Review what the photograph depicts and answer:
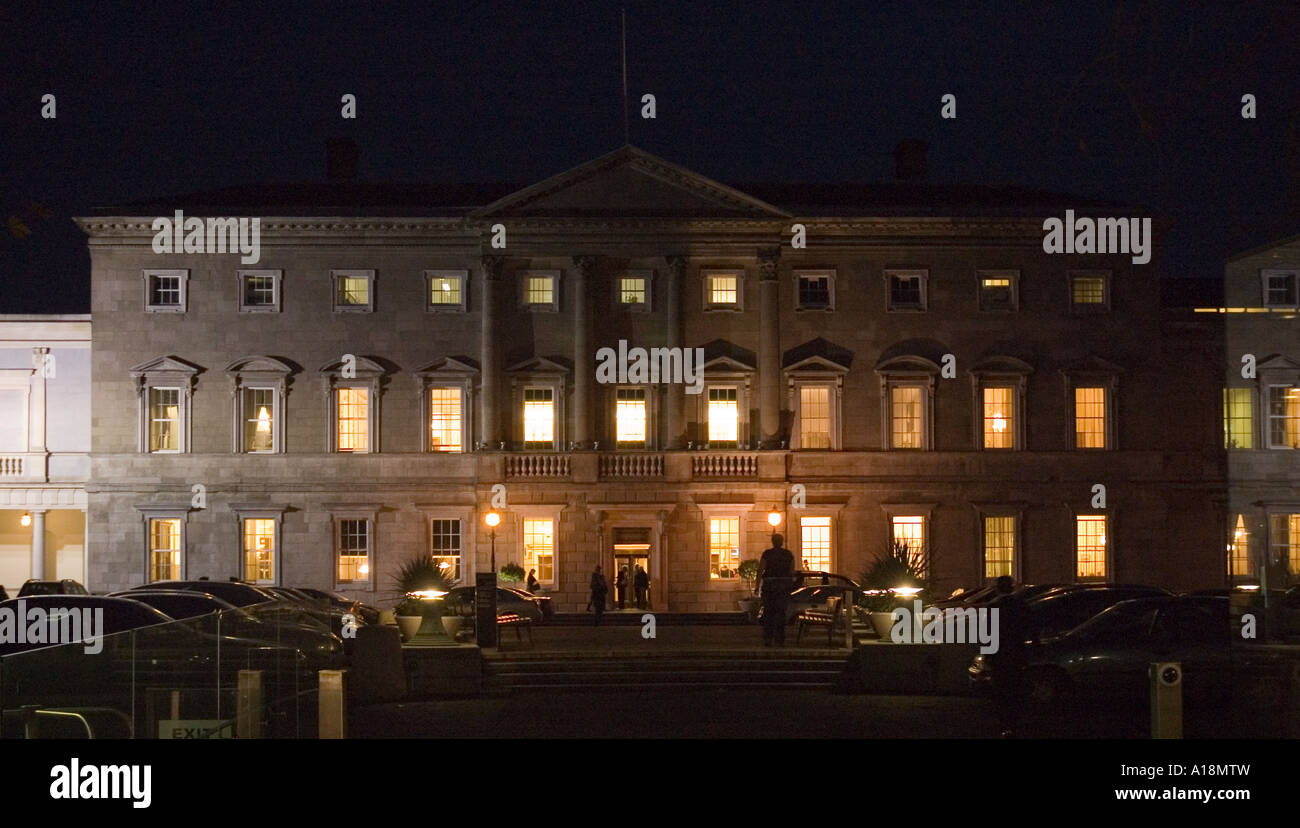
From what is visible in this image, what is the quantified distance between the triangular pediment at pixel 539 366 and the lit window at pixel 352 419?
4874 millimetres

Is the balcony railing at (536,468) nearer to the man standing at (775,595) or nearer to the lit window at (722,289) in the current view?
the lit window at (722,289)

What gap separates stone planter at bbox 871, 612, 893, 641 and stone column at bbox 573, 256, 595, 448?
69.2ft

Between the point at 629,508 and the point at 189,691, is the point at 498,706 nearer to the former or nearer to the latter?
the point at 189,691

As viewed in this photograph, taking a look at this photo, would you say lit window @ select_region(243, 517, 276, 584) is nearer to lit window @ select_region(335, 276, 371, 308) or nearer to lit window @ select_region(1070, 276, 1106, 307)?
lit window @ select_region(335, 276, 371, 308)

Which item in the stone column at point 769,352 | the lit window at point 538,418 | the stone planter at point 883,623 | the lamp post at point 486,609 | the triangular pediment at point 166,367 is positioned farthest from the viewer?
the lit window at point 538,418

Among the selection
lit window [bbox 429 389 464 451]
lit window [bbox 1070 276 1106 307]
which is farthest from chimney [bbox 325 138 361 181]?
lit window [bbox 1070 276 1106 307]

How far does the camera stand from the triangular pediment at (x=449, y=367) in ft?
150

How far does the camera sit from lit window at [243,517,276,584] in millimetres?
46031

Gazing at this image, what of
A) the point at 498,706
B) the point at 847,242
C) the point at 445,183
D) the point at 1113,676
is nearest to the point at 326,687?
the point at 498,706

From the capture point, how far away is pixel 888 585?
32.4 meters

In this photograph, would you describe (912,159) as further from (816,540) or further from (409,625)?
(409,625)

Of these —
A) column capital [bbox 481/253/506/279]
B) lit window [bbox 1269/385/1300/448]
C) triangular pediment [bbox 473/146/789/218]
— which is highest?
triangular pediment [bbox 473/146/789/218]

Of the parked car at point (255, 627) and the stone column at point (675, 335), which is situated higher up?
the stone column at point (675, 335)

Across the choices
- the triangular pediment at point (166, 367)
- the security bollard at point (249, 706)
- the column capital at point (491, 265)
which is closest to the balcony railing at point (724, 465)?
the column capital at point (491, 265)
